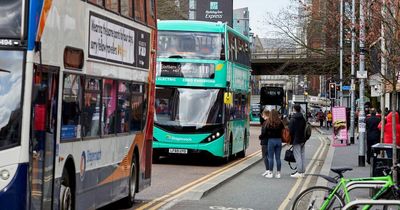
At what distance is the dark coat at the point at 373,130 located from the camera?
2244cm

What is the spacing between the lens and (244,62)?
85.8 ft

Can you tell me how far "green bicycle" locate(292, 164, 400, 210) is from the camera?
8602 millimetres

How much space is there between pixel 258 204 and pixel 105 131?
4.01m

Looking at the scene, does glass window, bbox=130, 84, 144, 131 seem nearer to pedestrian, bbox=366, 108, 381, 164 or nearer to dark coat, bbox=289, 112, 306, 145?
dark coat, bbox=289, 112, 306, 145

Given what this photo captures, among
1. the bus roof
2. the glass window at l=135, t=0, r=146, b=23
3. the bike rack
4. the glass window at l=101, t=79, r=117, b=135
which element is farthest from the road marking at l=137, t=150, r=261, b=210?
the bike rack

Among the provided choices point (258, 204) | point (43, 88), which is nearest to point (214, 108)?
point (258, 204)

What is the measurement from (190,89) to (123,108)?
10.4m

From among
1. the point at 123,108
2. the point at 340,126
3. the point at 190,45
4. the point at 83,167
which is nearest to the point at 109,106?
the point at 123,108

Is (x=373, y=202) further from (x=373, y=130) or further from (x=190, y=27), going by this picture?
(x=373, y=130)

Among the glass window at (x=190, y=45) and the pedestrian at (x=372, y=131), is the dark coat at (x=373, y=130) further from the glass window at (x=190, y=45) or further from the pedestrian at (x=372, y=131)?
the glass window at (x=190, y=45)

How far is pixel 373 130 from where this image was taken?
2270cm

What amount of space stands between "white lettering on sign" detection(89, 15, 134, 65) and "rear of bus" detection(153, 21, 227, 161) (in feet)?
32.3

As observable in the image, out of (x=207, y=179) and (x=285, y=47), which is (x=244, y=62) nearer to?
(x=207, y=179)

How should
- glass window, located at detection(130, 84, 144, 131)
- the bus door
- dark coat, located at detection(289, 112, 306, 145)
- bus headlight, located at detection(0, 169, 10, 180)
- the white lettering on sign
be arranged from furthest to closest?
1. dark coat, located at detection(289, 112, 306, 145)
2. glass window, located at detection(130, 84, 144, 131)
3. the white lettering on sign
4. the bus door
5. bus headlight, located at detection(0, 169, 10, 180)
